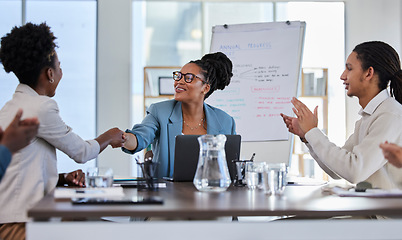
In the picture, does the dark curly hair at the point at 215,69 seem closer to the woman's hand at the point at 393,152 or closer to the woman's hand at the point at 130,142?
the woman's hand at the point at 130,142

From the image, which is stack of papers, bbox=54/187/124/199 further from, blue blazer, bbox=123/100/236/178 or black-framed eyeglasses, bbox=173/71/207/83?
black-framed eyeglasses, bbox=173/71/207/83

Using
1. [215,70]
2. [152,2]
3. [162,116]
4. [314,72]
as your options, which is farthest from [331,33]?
[162,116]

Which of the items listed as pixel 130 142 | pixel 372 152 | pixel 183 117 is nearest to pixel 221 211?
pixel 372 152

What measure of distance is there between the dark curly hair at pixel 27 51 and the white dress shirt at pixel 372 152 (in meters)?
1.28

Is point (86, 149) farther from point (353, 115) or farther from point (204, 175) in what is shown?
point (353, 115)

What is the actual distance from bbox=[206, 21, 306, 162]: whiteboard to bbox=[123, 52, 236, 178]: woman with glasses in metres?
1.28

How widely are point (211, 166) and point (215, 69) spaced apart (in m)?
1.49

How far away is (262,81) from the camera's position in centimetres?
461

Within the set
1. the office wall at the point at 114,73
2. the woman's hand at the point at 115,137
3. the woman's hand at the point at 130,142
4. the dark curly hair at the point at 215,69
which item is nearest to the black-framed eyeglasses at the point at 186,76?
the dark curly hair at the point at 215,69

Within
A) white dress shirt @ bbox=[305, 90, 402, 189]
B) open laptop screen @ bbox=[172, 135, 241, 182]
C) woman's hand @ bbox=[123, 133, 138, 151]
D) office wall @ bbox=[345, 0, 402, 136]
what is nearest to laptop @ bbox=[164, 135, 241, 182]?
open laptop screen @ bbox=[172, 135, 241, 182]

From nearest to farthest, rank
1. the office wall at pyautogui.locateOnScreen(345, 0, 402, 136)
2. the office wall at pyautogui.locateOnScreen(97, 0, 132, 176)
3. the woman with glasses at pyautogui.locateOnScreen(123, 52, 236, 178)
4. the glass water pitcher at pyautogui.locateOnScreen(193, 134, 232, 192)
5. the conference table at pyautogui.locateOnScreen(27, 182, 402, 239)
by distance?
the conference table at pyautogui.locateOnScreen(27, 182, 402, 239), the glass water pitcher at pyautogui.locateOnScreen(193, 134, 232, 192), the woman with glasses at pyautogui.locateOnScreen(123, 52, 236, 178), the office wall at pyautogui.locateOnScreen(97, 0, 132, 176), the office wall at pyautogui.locateOnScreen(345, 0, 402, 136)

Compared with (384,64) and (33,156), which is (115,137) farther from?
(384,64)

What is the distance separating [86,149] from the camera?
2158mm

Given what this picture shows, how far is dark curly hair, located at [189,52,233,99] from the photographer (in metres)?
3.28
